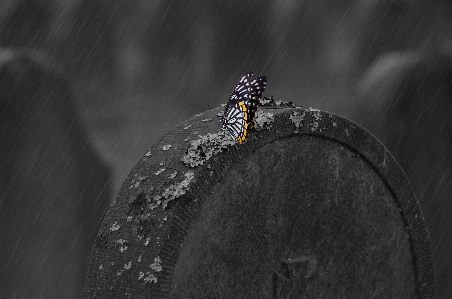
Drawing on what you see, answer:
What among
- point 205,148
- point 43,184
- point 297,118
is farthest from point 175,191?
point 43,184

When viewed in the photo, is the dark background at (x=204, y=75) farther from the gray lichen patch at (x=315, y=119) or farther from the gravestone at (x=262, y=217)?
the gray lichen patch at (x=315, y=119)

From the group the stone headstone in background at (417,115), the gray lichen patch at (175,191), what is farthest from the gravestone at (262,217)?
the stone headstone in background at (417,115)

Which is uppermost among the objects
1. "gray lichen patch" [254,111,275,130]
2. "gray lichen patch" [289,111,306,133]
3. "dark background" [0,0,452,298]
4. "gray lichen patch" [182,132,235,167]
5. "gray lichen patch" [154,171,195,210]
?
"dark background" [0,0,452,298]

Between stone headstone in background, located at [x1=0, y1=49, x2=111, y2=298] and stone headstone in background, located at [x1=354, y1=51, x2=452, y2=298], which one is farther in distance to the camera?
stone headstone in background, located at [x1=354, y1=51, x2=452, y2=298]

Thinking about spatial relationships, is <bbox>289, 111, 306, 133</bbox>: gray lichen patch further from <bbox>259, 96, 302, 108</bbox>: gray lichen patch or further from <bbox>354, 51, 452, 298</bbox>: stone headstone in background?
<bbox>354, 51, 452, 298</bbox>: stone headstone in background

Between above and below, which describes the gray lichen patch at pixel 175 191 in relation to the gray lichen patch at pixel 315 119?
below

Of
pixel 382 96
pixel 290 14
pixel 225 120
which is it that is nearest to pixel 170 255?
pixel 225 120

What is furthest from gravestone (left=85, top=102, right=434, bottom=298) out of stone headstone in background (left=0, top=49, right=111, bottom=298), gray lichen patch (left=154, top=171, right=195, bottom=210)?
stone headstone in background (left=0, top=49, right=111, bottom=298)
